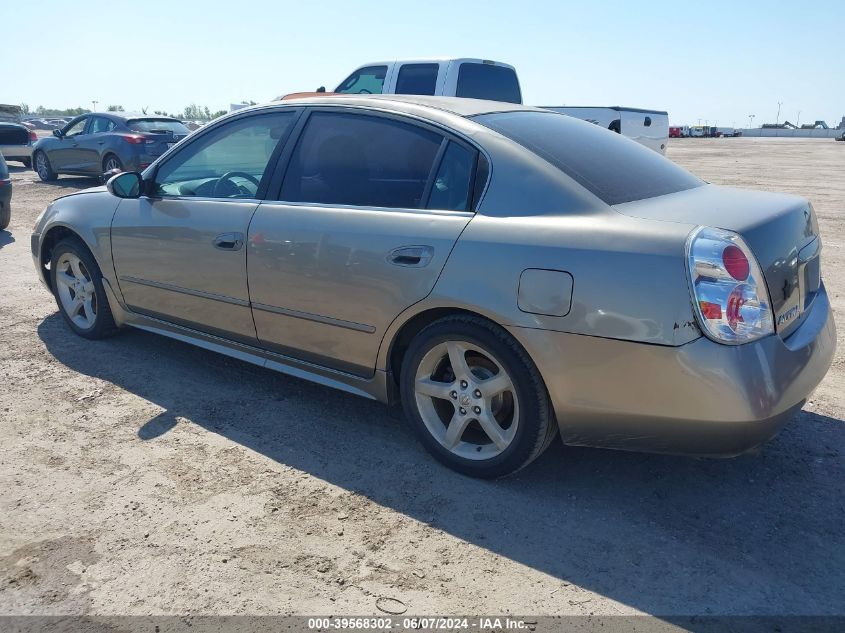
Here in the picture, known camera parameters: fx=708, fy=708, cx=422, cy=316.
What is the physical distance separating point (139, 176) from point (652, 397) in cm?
337

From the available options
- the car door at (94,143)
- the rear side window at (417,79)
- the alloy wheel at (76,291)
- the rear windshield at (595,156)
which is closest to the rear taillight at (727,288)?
the rear windshield at (595,156)

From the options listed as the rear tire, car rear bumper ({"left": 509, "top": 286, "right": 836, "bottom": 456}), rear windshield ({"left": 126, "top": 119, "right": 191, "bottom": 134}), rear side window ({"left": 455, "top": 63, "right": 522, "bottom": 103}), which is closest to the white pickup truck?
rear side window ({"left": 455, "top": 63, "right": 522, "bottom": 103})

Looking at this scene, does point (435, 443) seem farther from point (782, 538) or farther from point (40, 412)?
point (40, 412)

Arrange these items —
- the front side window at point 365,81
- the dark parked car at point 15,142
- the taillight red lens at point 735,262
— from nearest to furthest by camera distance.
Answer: the taillight red lens at point 735,262 → the front side window at point 365,81 → the dark parked car at point 15,142

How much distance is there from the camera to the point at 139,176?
4402 millimetres

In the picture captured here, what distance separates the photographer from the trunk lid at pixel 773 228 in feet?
8.77

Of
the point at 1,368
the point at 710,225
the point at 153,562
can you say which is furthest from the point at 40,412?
the point at 710,225

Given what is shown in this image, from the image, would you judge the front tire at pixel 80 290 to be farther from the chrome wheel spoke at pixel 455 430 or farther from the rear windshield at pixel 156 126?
the rear windshield at pixel 156 126

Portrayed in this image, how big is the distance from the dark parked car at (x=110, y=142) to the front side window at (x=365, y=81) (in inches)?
187

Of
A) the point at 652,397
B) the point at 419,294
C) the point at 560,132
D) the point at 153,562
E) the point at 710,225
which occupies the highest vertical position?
the point at 560,132

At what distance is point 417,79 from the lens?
9.92 metres

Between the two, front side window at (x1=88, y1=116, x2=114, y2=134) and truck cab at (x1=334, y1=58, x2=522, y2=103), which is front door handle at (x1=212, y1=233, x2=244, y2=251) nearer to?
truck cab at (x1=334, y1=58, x2=522, y2=103)

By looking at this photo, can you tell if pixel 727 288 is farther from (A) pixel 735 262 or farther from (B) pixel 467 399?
(B) pixel 467 399

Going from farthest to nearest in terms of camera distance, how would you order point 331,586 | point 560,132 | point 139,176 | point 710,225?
point 139,176, point 560,132, point 710,225, point 331,586
